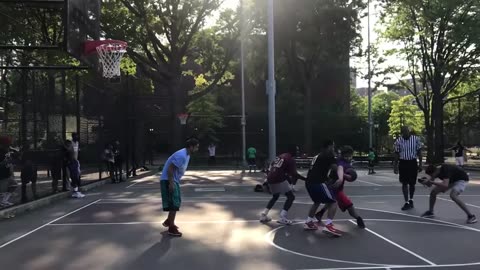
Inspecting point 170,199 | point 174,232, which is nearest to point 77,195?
point 170,199

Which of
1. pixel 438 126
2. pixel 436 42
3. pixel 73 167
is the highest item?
pixel 436 42

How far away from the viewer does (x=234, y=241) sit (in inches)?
349

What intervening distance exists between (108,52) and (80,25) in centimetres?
124

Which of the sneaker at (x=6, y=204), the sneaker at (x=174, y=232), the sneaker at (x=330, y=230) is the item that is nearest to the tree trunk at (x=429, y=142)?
the sneaker at (x=330, y=230)

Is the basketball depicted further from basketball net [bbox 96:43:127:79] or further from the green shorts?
basketball net [bbox 96:43:127:79]

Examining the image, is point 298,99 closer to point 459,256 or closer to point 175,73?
point 175,73

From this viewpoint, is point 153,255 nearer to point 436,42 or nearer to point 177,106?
point 177,106

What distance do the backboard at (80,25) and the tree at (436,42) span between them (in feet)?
80.6

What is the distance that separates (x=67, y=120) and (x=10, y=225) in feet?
23.2

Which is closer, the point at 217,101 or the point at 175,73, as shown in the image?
the point at 175,73

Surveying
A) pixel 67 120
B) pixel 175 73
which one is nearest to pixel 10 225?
pixel 67 120

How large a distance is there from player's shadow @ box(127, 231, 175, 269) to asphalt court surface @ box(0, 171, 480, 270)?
0.5 inches

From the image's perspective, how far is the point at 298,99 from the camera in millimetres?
53844

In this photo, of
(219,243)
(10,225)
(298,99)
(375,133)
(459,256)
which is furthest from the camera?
(298,99)
